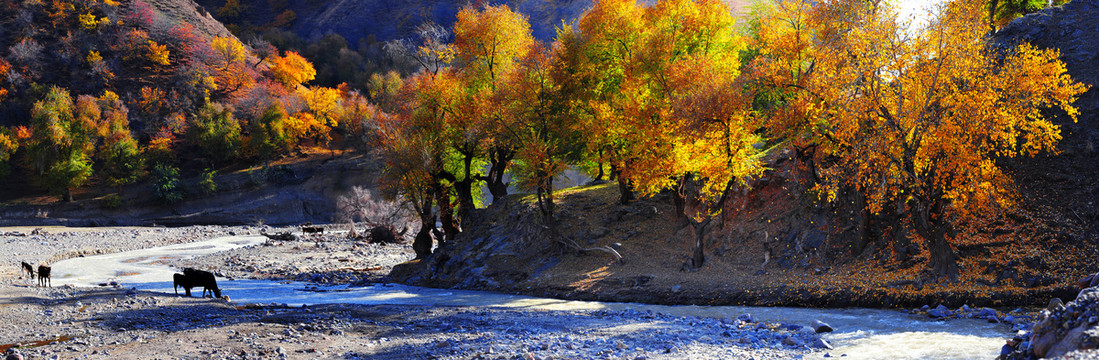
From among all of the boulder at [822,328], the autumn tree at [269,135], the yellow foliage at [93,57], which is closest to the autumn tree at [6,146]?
the yellow foliage at [93,57]

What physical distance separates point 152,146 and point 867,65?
90282 millimetres

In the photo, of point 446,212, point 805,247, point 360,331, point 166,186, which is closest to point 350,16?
point 166,186

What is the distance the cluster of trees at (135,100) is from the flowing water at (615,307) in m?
45.1

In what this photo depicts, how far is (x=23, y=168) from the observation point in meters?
80.7

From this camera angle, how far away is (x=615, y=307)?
21.5 m

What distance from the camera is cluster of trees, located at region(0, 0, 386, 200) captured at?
257 ft

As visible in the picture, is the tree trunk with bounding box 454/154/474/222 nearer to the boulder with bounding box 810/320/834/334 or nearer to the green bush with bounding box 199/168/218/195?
the boulder with bounding box 810/320/834/334

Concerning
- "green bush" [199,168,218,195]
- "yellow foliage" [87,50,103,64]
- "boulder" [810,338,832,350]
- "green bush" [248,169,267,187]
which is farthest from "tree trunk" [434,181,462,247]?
"yellow foliage" [87,50,103,64]

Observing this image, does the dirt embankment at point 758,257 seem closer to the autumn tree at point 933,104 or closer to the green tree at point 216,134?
the autumn tree at point 933,104

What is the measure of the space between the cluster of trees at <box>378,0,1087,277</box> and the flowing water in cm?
439

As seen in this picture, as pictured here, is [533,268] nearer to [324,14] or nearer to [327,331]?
[327,331]

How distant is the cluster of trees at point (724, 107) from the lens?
59.6ft

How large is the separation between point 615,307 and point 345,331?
9437mm

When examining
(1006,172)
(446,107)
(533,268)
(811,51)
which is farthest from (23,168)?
(1006,172)
